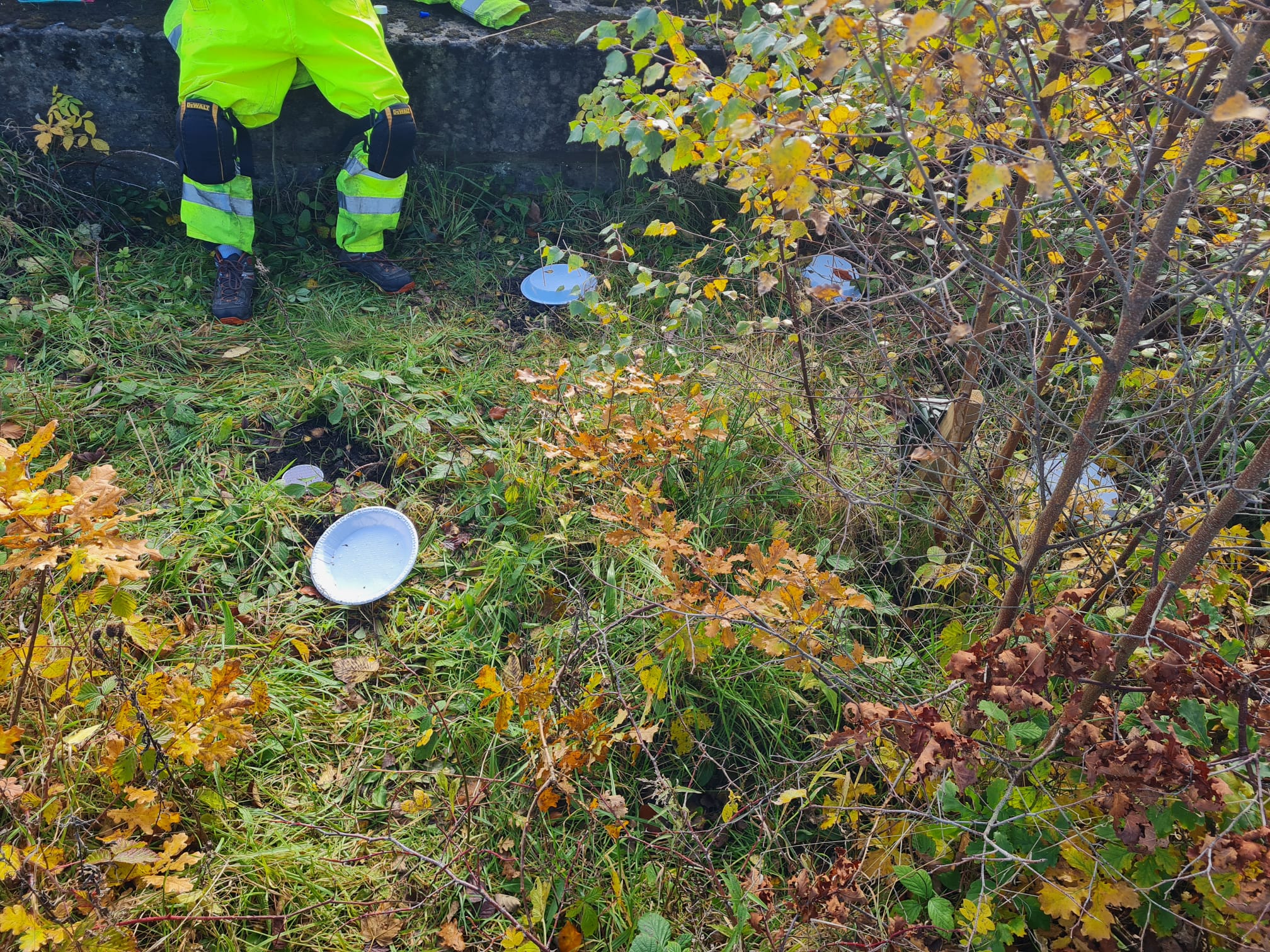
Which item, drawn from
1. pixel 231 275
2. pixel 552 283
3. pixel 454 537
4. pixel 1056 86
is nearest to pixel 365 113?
pixel 231 275

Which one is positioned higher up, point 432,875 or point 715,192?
point 715,192

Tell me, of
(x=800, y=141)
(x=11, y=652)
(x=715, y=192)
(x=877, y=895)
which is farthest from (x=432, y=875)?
(x=715, y=192)

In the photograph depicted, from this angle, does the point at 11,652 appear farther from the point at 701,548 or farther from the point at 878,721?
the point at 878,721

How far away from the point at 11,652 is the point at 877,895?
200cm

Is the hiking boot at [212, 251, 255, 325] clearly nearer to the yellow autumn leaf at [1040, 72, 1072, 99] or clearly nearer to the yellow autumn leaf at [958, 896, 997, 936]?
the yellow autumn leaf at [1040, 72, 1072, 99]

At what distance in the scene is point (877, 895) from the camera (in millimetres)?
1686

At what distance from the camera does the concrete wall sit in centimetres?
350

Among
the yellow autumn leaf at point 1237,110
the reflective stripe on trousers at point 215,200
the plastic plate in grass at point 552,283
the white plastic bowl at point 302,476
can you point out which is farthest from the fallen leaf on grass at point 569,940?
the reflective stripe on trousers at point 215,200

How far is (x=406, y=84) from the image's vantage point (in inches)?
146

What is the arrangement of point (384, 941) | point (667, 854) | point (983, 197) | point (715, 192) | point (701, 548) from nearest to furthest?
1. point (983, 197)
2. point (384, 941)
3. point (667, 854)
4. point (701, 548)
5. point (715, 192)

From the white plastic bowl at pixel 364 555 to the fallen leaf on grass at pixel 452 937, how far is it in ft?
3.15

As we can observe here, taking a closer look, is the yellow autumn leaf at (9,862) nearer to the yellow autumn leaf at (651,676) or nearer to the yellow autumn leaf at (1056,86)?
the yellow autumn leaf at (651,676)

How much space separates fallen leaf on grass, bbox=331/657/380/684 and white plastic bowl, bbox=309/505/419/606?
0.19 m

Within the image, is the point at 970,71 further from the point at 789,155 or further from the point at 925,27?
the point at 789,155
